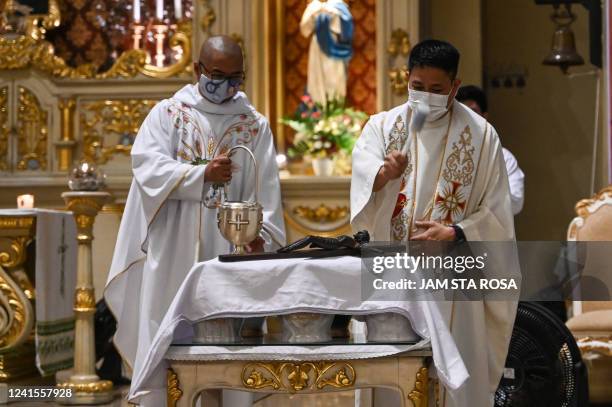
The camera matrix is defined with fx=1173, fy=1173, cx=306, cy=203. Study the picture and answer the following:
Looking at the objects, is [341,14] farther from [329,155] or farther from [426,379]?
[426,379]

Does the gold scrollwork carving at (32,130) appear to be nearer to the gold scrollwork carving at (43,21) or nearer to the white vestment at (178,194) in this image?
the gold scrollwork carving at (43,21)

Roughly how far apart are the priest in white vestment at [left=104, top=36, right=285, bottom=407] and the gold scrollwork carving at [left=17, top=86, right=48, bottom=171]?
5246 mm

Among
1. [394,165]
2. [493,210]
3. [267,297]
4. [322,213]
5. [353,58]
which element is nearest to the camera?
[267,297]

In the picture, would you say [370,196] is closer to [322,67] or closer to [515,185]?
[515,185]

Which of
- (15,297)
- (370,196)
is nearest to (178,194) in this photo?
(370,196)

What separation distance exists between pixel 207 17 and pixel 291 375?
619cm

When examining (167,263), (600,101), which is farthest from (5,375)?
(600,101)

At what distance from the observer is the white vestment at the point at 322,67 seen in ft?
30.5

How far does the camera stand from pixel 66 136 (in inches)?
388

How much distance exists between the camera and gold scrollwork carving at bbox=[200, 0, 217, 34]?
9420 mm

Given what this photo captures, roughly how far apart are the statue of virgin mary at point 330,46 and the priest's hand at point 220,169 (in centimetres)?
492

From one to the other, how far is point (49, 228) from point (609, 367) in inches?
137

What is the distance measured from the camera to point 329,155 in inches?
365

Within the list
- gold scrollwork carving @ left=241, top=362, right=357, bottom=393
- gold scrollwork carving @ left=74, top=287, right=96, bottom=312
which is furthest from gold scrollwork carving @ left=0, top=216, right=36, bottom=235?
gold scrollwork carving @ left=241, top=362, right=357, bottom=393
